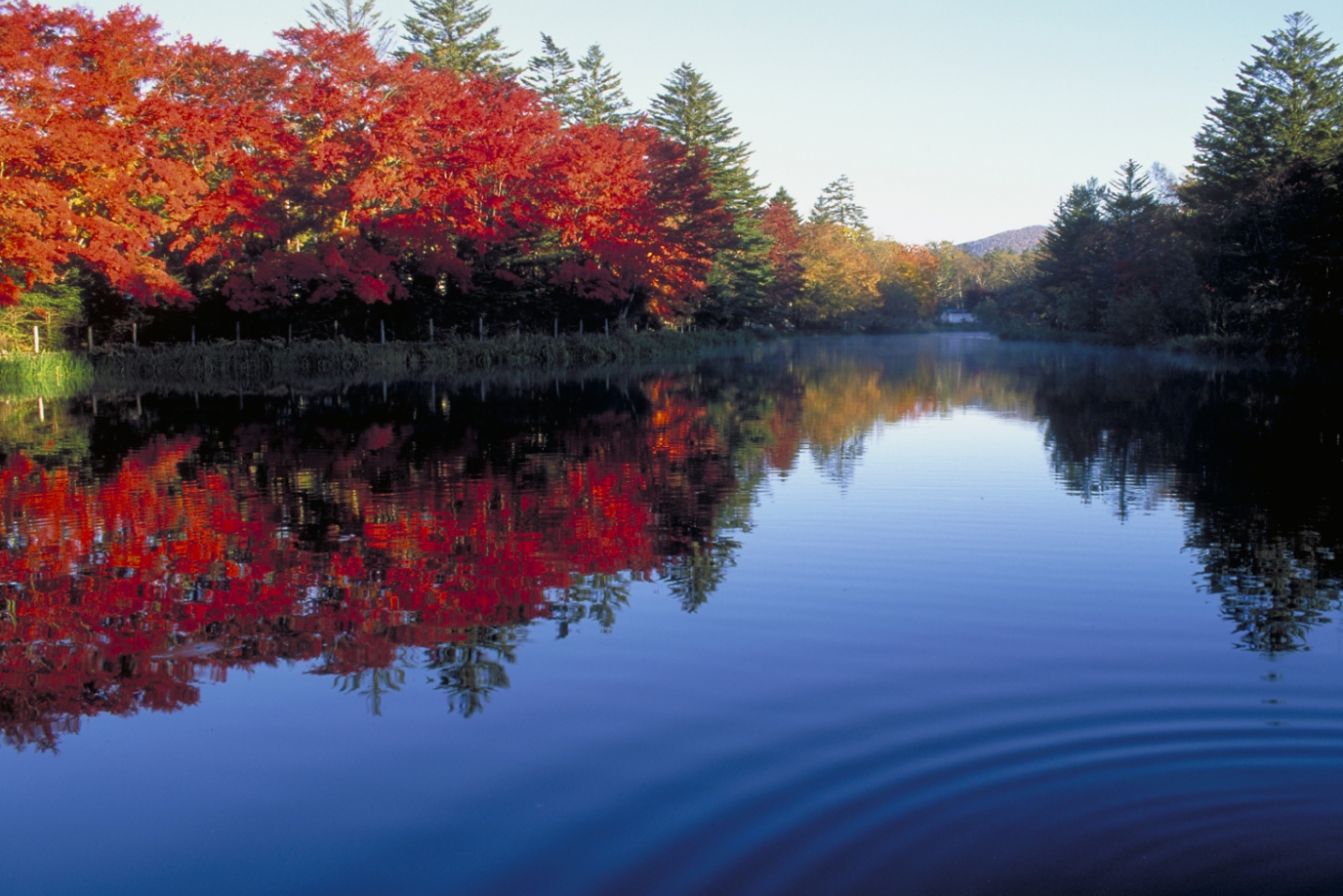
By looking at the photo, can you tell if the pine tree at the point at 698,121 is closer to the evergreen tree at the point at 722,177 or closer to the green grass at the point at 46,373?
the evergreen tree at the point at 722,177

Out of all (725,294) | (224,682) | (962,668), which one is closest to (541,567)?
(224,682)

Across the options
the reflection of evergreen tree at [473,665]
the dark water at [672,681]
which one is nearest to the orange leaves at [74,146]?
the dark water at [672,681]

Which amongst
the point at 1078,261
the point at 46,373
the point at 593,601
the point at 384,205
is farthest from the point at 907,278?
the point at 593,601

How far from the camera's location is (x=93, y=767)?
13.0 ft

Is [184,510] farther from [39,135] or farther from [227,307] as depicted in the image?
[227,307]

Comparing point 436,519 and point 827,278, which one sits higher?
point 827,278

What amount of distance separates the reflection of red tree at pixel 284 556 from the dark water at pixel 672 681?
0.04 metres

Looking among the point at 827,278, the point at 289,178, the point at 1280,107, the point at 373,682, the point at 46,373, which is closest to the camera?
the point at 373,682

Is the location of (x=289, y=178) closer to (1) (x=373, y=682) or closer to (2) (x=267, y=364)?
(2) (x=267, y=364)

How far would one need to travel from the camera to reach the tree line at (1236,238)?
29.9 meters

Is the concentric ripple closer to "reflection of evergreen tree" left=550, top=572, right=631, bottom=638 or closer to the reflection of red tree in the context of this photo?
"reflection of evergreen tree" left=550, top=572, right=631, bottom=638

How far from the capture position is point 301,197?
96.7ft

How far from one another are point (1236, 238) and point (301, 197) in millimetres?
28081

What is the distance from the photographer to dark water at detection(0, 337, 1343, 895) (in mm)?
3312
